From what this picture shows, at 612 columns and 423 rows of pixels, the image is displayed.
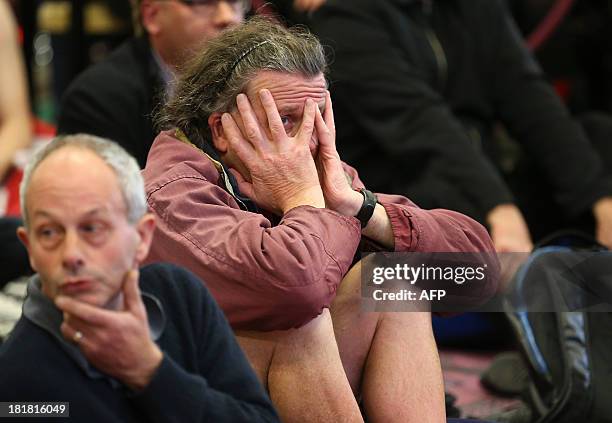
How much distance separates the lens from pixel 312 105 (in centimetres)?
168

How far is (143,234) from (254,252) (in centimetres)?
24

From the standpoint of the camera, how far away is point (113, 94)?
2539mm

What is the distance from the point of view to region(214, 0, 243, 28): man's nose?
8.25 ft

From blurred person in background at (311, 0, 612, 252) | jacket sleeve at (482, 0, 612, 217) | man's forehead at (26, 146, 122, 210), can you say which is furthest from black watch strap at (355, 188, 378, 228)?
jacket sleeve at (482, 0, 612, 217)

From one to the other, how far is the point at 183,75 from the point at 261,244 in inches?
15.1

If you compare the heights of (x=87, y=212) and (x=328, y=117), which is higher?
(x=87, y=212)

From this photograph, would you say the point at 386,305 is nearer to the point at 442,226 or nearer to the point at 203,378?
the point at 442,226

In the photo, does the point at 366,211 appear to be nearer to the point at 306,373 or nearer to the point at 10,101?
the point at 306,373

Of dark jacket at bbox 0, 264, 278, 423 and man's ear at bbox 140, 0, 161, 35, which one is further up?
dark jacket at bbox 0, 264, 278, 423

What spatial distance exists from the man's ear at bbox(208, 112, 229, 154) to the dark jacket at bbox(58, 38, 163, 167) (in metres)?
0.72

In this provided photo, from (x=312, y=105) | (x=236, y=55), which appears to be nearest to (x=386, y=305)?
(x=312, y=105)

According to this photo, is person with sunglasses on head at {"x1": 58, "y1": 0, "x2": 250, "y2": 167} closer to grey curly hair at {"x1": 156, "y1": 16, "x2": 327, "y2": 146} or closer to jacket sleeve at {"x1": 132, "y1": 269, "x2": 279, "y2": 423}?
grey curly hair at {"x1": 156, "y1": 16, "x2": 327, "y2": 146}

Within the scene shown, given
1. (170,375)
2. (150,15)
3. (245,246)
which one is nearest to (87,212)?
(170,375)

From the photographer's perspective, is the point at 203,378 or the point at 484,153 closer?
the point at 203,378
